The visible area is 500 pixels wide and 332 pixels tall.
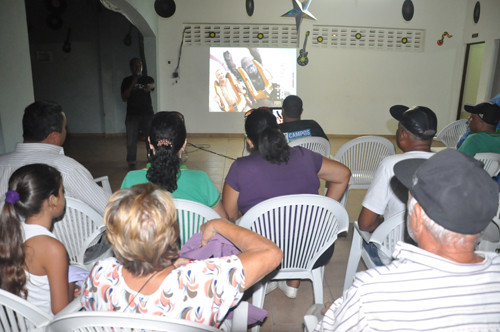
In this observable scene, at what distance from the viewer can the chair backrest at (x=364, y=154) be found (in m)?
3.16

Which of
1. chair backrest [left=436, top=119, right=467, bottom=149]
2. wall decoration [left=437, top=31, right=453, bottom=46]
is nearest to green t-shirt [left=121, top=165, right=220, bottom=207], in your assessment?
chair backrest [left=436, top=119, right=467, bottom=149]

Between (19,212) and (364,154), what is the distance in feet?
8.88

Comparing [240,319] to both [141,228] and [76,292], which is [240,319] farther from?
[76,292]

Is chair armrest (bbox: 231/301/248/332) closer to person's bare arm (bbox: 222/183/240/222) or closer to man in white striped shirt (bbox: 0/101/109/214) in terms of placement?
person's bare arm (bbox: 222/183/240/222)

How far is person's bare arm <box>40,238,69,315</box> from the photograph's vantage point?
129cm

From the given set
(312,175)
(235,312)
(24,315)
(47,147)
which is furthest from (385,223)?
(47,147)

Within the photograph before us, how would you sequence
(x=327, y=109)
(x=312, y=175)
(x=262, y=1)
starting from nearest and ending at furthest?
(x=312, y=175) → (x=262, y=1) → (x=327, y=109)

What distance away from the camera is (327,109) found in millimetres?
7520

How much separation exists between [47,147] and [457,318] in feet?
6.41

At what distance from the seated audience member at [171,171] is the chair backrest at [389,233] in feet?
2.51

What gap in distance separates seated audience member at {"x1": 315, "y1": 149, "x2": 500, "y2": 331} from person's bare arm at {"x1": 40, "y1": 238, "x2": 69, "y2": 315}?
38.9 inches

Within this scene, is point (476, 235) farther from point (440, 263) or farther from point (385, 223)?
point (385, 223)

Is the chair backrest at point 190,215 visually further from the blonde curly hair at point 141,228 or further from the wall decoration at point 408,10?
the wall decoration at point 408,10

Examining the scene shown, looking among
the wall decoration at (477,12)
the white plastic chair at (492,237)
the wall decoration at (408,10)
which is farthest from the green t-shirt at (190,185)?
the wall decoration at (477,12)
